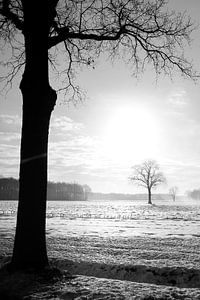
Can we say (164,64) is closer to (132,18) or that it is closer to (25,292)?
(132,18)

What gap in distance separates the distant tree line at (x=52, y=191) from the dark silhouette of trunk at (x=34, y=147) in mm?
131948

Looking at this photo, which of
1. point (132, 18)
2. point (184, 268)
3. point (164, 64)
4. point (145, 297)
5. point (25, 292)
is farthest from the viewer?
point (164, 64)

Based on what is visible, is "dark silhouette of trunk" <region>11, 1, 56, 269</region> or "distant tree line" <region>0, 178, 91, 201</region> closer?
"dark silhouette of trunk" <region>11, 1, 56, 269</region>

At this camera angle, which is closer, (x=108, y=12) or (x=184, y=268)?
(x=184, y=268)

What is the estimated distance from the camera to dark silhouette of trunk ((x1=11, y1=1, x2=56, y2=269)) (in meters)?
7.02

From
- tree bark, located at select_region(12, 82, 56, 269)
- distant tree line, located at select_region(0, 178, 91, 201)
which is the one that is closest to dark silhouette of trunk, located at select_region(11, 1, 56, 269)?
tree bark, located at select_region(12, 82, 56, 269)

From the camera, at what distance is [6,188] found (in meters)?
141

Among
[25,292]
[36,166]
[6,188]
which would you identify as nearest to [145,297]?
[25,292]

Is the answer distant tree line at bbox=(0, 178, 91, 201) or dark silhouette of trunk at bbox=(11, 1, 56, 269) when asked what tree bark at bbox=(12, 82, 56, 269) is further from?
distant tree line at bbox=(0, 178, 91, 201)

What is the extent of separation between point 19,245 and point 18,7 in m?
6.55

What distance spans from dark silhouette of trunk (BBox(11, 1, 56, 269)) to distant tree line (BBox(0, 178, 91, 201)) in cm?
13195

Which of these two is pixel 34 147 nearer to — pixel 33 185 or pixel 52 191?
pixel 33 185

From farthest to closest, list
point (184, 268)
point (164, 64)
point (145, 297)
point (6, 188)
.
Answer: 1. point (6, 188)
2. point (164, 64)
3. point (184, 268)
4. point (145, 297)

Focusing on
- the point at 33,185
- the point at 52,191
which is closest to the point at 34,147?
the point at 33,185
